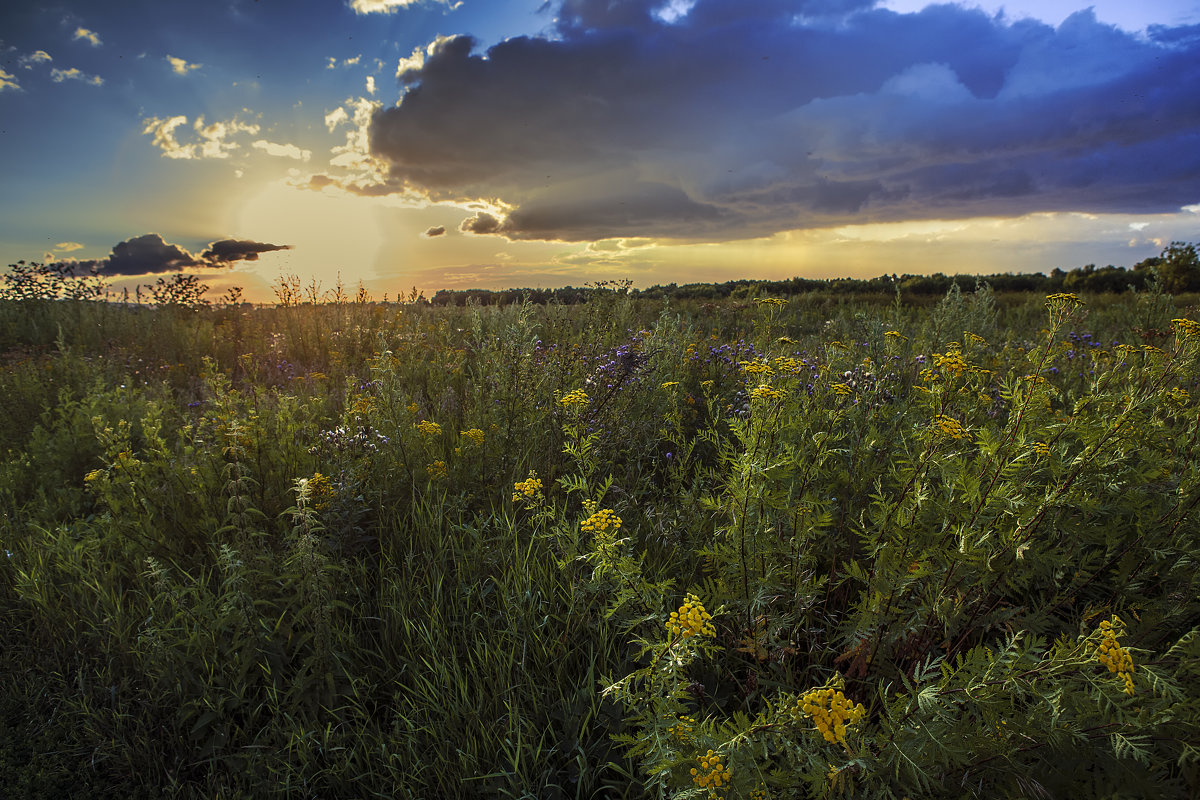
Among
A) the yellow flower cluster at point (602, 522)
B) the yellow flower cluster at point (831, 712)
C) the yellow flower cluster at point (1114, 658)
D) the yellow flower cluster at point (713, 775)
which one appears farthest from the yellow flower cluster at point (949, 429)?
the yellow flower cluster at point (713, 775)

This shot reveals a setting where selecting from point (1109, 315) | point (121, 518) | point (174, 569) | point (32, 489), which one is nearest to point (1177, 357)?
point (174, 569)

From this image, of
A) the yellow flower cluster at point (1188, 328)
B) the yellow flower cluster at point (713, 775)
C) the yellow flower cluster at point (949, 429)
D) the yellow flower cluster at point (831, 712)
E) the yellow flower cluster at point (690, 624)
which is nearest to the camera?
the yellow flower cluster at point (831, 712)

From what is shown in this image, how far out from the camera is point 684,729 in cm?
137

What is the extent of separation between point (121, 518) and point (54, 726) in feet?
3.64

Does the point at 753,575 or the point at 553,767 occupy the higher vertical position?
the point at 753,575

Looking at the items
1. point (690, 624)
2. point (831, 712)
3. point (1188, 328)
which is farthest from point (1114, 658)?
point (1188, 328)

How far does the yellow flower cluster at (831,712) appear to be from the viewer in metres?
1.06

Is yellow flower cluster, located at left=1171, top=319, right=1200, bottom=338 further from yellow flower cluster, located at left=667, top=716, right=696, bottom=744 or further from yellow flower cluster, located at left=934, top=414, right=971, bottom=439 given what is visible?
yellow flower cluster, located at left=667, top=716, right=696, bottom=744

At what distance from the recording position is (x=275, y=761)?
6.23ft

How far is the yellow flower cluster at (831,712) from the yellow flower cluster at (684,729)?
1.10 ft

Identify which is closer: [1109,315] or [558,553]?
[558,553]

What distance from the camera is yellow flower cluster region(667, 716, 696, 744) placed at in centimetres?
136

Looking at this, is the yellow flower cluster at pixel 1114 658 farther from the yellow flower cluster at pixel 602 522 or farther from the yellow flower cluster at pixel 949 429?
the yellow flower cluster at pixel 602 522

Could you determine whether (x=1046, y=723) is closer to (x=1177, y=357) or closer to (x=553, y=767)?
(x=553, y=767)
